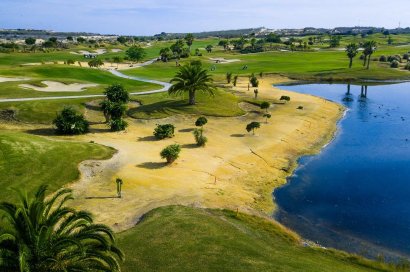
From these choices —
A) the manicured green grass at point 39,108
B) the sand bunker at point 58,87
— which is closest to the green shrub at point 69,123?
the manicured green grass at point 39,108

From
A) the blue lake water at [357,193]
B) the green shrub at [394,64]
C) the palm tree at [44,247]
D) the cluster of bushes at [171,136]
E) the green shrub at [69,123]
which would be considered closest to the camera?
the palm tree at [44,247]

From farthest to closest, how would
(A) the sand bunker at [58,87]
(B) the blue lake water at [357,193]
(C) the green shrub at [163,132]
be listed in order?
1. (A) the sand bunker at [58,87]
2. (C) the green shrub at [163,132]
3. (B) the blue lake water at [357,193]

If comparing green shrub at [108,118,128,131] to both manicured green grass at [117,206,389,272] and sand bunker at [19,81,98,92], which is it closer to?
manicured green grass at [117,206,389,272]

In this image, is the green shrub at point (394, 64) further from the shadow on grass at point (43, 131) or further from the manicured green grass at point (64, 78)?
the shadow on grass at point (43, 131)

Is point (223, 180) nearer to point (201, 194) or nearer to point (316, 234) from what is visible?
point (201, 194)

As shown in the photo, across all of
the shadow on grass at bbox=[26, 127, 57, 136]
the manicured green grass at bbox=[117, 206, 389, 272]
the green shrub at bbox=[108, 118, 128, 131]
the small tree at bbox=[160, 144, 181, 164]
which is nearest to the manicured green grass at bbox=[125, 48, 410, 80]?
the green shrub at bbox=[108, 118, 128, 131]

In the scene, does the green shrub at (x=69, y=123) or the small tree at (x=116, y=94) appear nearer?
the green shrub at (x=69, y=123)
